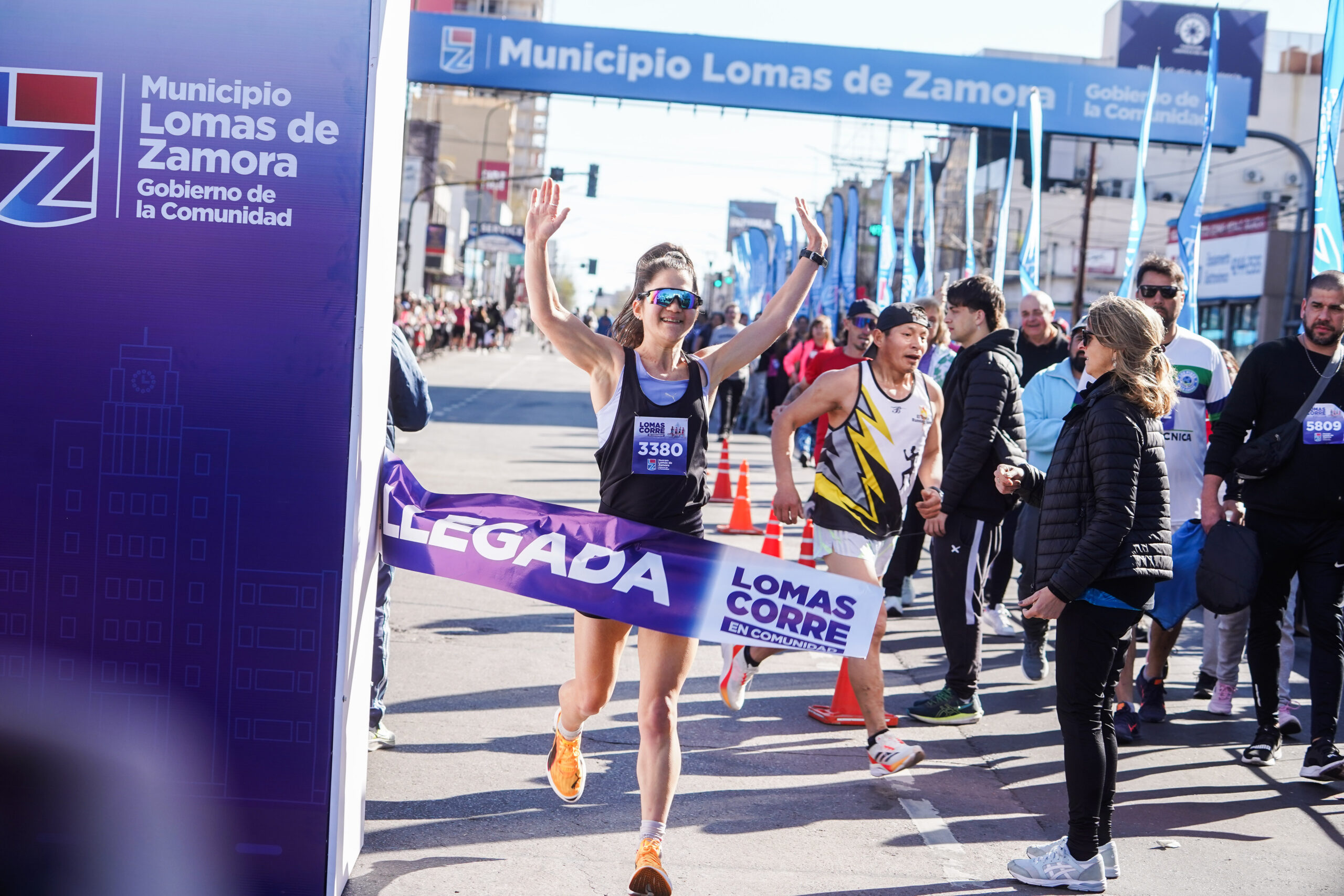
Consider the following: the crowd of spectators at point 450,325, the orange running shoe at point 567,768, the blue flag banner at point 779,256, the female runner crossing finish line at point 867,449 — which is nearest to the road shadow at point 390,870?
the orange running shoe at point 567,768

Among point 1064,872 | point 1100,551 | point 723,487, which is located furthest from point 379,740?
point 723,487

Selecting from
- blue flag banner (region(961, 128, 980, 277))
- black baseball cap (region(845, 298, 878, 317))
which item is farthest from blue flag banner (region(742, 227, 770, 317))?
black baseball cap (region(845, 298, 878, 317))

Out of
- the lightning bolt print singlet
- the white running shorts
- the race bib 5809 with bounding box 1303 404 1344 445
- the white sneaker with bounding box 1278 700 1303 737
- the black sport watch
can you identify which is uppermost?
the black sport watch

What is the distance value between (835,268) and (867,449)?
80.8ft

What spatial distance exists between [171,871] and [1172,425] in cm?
512

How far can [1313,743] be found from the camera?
19.8 ft

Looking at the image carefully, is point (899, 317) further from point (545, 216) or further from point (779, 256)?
point (779, 256)

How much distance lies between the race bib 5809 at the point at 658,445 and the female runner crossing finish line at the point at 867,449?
4.49ft

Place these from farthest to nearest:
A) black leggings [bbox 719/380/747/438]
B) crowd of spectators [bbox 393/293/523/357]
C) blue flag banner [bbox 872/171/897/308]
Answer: crowd of spectators [bbox 393/293/523/357] < blue flag banner [bbox 872/171/897/308] < black leggings [bbox 719/380/747/438]

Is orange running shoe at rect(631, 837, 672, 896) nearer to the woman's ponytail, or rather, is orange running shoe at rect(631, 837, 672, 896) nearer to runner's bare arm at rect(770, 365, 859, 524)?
runner's bare arm at rect(770, 365, 859, 524)

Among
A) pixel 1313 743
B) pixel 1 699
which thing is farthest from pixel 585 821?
pixel 1313 743

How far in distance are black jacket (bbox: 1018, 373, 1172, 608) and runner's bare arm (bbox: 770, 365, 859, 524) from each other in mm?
1226

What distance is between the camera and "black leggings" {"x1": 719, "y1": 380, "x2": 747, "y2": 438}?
21.5 m

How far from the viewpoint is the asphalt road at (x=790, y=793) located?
15.4 ft
